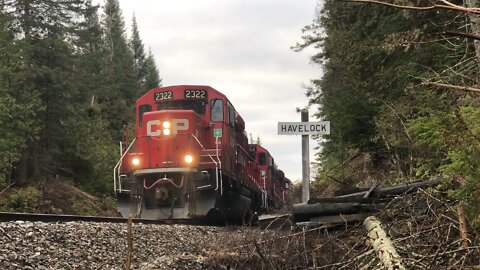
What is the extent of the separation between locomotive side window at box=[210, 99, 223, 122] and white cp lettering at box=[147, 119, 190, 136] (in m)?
1.19

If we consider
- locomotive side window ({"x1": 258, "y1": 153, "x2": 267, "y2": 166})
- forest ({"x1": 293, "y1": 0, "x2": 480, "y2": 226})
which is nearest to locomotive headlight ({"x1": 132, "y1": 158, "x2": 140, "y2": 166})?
forest ({"x1": 293, "y1": 0, "x2": 480, "y2": 226})

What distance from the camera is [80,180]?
31094 mm

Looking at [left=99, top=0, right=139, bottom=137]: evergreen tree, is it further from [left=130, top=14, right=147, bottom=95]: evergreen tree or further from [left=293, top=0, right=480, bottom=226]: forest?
[left=293, top=0, right=480, bottom=226]: forest

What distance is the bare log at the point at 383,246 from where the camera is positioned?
3344mm

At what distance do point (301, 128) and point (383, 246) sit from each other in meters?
4.57

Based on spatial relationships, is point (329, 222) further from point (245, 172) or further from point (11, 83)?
point (11, 83)

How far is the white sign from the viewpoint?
8.21 metres

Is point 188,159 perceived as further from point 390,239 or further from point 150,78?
point 150,78

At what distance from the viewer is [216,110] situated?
13.1 m

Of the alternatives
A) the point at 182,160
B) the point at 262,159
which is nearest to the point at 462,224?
the point at 182,160

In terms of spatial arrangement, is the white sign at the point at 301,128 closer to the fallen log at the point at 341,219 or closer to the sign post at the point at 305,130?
the sign post at the point at 305,130

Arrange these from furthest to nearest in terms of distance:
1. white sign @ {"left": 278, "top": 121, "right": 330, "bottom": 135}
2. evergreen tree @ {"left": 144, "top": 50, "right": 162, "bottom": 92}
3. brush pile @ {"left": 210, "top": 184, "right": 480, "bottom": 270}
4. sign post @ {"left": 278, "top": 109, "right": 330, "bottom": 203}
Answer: evergreen tree @ {"left": 144, "top": 50, "right": 162, "bottom": 92} → white sign @ {"left": 278, "top": 121, "right": 330, "bottom": 135} → sign post @ {"left": 278, "top": 109, "right": 330, "bottom": 203} → brush pile @ {"left": 210, "top": 184, "right": 480, "bottom": 270}

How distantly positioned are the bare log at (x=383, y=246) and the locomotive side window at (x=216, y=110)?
8.53 meters

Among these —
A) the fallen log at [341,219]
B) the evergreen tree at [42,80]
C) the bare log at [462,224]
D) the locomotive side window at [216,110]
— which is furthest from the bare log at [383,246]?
the evergreen tree at [42,80]
